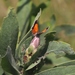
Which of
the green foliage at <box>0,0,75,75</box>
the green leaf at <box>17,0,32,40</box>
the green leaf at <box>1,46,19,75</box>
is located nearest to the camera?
the green leaf at <box>1,46,19,75</box>

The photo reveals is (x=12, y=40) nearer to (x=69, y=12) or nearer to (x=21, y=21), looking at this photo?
(x=21, y=21)

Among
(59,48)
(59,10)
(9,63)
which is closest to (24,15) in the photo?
(59,48)

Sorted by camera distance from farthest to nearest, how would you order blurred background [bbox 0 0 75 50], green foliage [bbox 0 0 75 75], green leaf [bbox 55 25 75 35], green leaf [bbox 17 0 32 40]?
blurred background [bbox 0 0 75 50] → green leaf [bbox 55 25 75 35] → green leaf [bbox 17 0 32 40] → green foliage [bbox 0 0 75 75]

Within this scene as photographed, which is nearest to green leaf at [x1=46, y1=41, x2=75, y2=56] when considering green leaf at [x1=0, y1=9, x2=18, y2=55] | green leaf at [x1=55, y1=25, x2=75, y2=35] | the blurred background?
green leaf at [x1=0, y1=9, x2=18, y2=55]

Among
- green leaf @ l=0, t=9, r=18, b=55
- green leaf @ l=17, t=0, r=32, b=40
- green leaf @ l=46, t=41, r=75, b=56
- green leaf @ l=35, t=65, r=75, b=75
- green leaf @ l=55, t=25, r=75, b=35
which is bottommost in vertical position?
green leaf @ l=35, t=65, r=75, b=75

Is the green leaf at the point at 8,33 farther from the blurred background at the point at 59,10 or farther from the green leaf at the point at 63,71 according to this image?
the blurred background at the point at 59,10

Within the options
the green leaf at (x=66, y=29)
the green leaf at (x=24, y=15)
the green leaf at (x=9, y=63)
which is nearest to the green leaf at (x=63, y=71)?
the green leaf at (x=9, y=63)

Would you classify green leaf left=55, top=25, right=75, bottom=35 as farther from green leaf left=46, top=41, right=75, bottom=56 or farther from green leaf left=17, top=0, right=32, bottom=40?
green leaf left=46, top=41, right=75, bottom=56

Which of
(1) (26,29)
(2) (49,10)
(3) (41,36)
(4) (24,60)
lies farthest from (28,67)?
(2) (49,10)
